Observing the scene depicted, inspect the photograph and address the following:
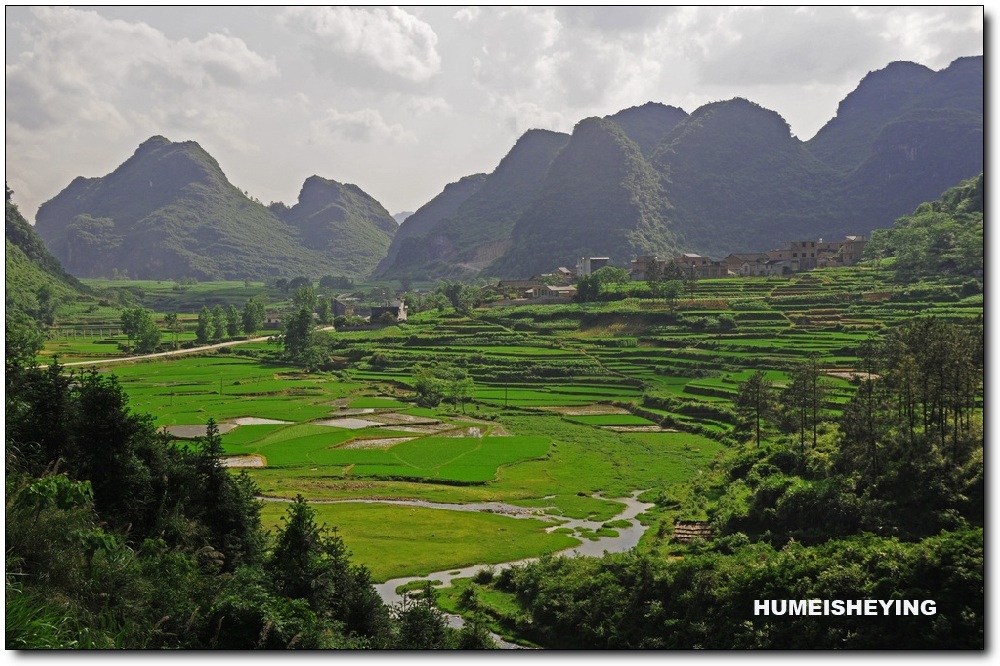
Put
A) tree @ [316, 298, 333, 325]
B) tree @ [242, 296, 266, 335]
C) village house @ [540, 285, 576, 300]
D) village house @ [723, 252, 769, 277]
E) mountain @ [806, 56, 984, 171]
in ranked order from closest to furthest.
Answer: village house @ [540, 285, 576, 300]
village house @ [723, 252, 769, 277]
tree @ [242, 296, 266, 335]
tree @ [316, 298, 333, 325]
mountain @ [806, 56, 984, 171]

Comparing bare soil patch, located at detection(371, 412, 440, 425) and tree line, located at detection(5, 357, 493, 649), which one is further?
bare soil patch, located at detection(371, 412, 440, 425)

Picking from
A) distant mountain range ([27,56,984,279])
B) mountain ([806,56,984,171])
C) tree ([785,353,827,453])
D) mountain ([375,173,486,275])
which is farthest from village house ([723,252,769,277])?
mountain ([375,173,486,275])

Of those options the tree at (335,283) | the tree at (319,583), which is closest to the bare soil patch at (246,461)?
the tree at (319,583)

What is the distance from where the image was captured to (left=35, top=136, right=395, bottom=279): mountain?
98.9 meters

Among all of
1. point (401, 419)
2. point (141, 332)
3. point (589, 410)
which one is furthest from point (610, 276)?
point (141, 332)

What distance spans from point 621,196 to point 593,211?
4051 mm

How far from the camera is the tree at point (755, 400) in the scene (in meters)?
21.3

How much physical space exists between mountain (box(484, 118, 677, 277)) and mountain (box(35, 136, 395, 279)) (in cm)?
4496

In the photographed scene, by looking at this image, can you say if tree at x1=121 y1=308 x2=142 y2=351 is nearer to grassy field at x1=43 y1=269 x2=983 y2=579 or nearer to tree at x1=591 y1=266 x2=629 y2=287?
grassy field at x1=43 y1=269 x2=983 y2=579

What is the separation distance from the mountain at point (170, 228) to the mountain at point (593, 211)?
45.0 metres

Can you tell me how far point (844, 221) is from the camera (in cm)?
8119

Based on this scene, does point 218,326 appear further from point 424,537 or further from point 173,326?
point 424,537

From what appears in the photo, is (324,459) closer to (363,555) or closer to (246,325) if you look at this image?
(363,555)

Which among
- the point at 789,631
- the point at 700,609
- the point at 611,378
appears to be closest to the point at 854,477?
the point at 700,609
